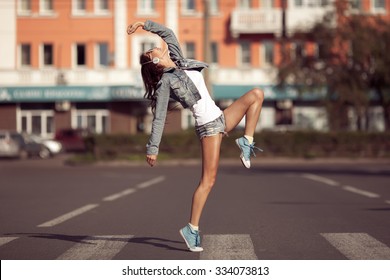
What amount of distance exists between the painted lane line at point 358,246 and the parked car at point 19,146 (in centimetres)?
3232

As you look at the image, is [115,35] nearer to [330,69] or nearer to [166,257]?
[330,69]

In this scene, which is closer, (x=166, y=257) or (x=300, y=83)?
(x=166, y=257)

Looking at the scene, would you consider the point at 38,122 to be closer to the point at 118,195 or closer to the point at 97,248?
the point at 118,195

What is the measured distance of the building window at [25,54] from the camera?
158ft

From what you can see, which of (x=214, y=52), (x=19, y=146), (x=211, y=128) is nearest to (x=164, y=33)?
(x=211, y=128)

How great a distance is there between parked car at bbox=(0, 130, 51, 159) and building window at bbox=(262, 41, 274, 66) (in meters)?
14.2

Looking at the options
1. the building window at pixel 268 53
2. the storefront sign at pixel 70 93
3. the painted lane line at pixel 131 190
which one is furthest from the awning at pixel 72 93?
the painted lane line at pixel 131 190

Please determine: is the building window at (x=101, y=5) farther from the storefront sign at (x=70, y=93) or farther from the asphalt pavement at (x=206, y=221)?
the asphalt pavement at (x=206, y=221)

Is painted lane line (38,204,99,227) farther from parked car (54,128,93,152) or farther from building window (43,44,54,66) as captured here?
building window (43,44,54,66)

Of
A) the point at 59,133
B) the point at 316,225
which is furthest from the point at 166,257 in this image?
the point at 59,133

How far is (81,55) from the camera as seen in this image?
48.5 metres

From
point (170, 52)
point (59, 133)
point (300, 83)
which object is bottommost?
point (59, 133)
